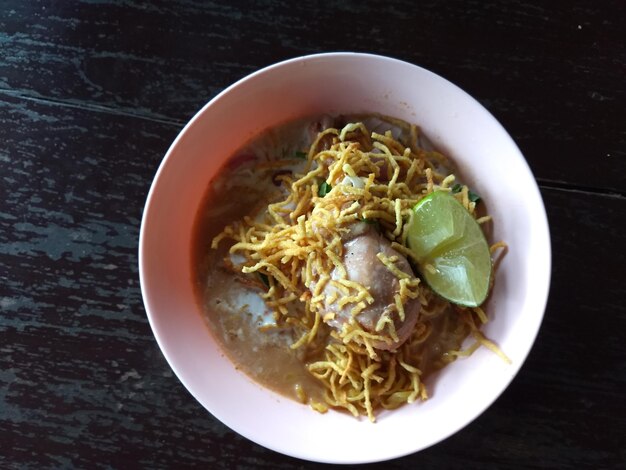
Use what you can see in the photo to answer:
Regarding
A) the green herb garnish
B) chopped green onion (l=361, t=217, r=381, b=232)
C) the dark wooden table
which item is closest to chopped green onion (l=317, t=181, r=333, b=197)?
chopped green onion (l=361, t=217, r=381, b=232)

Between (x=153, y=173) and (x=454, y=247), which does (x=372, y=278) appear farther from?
(x=153, y=173)

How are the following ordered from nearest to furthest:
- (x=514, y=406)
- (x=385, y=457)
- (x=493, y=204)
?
(x=385, y=457) < (x=493, y=204) < (x=514, y=406)

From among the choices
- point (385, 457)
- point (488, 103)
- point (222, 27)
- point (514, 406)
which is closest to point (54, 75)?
point (222, 27)

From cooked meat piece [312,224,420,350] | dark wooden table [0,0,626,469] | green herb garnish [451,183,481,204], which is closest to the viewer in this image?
cooked meat piece [312,224,420,350]

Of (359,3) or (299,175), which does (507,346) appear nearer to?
(299,175)

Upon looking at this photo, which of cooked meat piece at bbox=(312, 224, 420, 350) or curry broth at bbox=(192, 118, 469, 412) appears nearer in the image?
cooked meat piece at bbox=(312, 224, 420, 350)

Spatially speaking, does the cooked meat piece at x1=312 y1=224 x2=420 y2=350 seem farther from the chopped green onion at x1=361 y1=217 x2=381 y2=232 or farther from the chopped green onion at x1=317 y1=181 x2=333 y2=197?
the chopped green onion at x1=317 y1=181 x2=333 y2=197

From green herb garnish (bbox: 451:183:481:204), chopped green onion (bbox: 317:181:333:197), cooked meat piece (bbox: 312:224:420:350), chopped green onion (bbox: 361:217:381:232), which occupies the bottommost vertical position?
cooked meat piece (bbox: 312:224:420:350)
